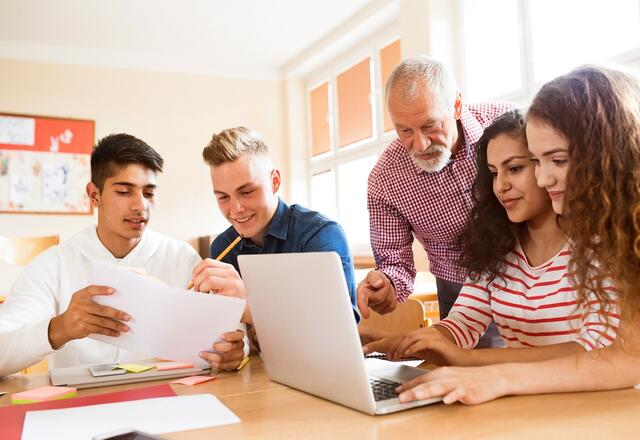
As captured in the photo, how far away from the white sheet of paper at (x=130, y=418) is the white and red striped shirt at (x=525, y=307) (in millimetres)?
635

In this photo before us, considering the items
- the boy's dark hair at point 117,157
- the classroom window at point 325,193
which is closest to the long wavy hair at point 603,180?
the boy's dark hair at point 117,157

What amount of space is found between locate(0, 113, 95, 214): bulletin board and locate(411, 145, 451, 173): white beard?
3.85 meters

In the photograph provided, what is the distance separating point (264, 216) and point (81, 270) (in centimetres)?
56

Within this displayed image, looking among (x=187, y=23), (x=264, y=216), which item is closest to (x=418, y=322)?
(x=264, y=216)

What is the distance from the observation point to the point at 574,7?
119 inches

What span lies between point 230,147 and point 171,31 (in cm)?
363

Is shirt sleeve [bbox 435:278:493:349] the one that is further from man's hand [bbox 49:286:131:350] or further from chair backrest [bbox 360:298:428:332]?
man's hand [bbox 49:286:131:350]

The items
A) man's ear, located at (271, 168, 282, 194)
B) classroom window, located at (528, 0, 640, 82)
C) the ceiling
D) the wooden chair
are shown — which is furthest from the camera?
the ceiling

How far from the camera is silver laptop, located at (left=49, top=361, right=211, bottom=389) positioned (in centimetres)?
113

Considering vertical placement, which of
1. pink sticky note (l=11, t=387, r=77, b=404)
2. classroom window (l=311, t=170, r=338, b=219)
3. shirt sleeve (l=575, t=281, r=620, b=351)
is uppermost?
classroom window (l=311, t=170, r=338, b=219)

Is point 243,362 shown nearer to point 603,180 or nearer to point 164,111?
point 603,180

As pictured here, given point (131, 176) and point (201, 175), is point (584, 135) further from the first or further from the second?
point (201, 175)

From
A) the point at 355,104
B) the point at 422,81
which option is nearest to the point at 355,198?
the point at 355,104

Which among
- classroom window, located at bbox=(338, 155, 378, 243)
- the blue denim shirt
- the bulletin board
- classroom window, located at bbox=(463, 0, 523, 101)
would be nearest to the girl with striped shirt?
the blue denim shirt
